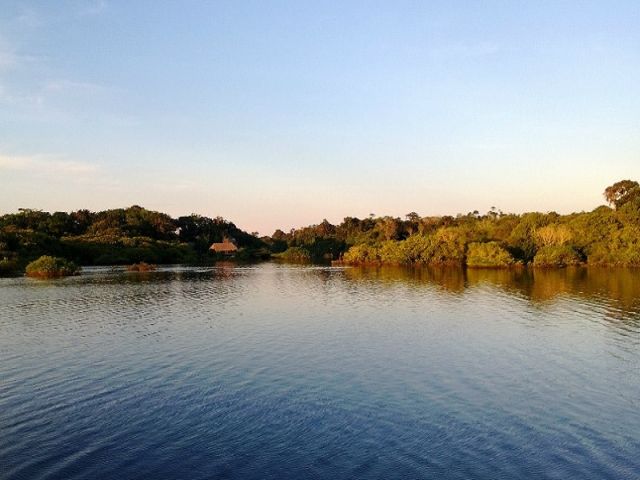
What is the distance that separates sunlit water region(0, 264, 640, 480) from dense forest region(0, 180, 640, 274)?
5711 centimetres

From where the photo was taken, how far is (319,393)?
1847cm

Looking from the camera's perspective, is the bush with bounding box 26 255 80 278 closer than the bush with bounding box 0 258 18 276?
Yes

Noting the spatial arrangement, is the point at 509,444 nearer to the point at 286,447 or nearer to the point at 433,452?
the point at 433,452

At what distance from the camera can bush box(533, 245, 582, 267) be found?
296 ft

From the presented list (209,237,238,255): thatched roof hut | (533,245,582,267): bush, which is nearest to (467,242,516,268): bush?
(533,245,582,267): bush

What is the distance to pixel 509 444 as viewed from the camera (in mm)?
14008

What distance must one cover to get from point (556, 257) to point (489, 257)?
11135 mm

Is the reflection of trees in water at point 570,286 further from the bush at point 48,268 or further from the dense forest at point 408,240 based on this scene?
the bush at point 48,268

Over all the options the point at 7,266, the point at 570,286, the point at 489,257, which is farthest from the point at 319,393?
the point at 489,257

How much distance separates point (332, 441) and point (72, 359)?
14620mm

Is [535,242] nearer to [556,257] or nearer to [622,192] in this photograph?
[556,257]

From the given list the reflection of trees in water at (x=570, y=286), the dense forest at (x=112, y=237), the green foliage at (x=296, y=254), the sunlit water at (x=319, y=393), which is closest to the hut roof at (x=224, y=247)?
the dense forest at (x=112, y=237)

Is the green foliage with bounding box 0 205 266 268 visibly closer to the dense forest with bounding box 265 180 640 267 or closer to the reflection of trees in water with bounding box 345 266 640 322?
the dense forest with bounding box 265 180 640 267

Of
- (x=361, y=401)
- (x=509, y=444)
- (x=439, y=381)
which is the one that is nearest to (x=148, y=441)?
(x=361, y=401)
